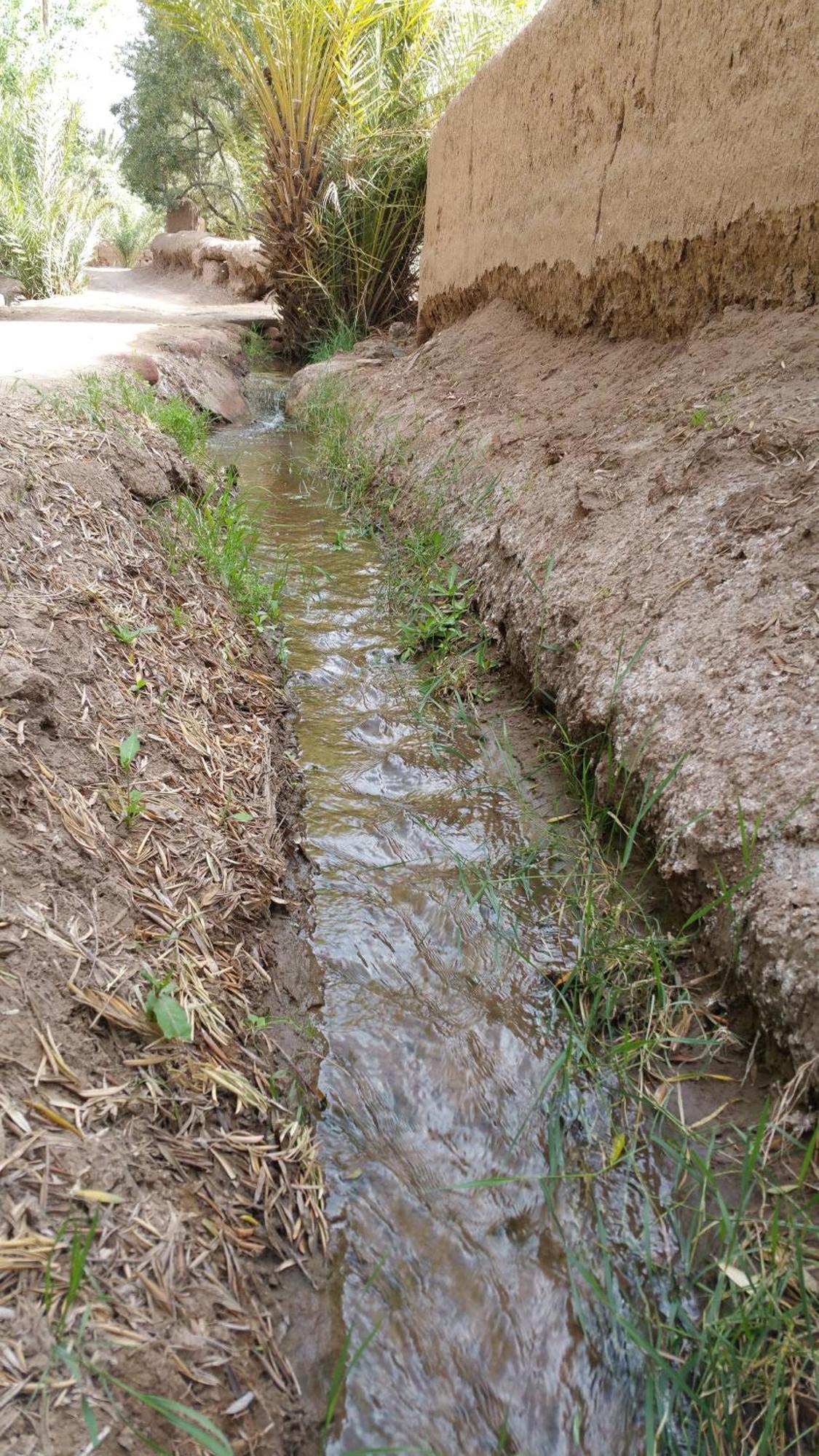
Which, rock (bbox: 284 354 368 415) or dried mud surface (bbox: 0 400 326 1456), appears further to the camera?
rock (bbox: 284 354 368 415)

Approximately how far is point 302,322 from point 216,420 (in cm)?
352

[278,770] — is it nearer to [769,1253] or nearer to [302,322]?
[769,1253]

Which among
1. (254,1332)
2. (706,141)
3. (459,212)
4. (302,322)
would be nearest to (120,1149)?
(254,1332)

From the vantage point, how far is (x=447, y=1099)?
1.58 m

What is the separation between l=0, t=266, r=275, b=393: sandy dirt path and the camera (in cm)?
513

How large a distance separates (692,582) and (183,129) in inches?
811

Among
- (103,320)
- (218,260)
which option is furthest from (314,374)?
(218,260)

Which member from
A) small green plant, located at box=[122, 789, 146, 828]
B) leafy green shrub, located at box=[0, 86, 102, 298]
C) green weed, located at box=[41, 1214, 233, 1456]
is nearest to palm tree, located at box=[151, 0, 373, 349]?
leafy green shrub, located at box=[0, 86, 102, 298]

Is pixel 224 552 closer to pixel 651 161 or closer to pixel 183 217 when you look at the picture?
pixel 651 161

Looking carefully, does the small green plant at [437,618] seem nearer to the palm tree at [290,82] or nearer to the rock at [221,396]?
the rock at [221,396]

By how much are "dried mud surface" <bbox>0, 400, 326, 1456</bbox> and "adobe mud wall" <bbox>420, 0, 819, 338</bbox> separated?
2216 millimetres

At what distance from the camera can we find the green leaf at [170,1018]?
1.36 metres

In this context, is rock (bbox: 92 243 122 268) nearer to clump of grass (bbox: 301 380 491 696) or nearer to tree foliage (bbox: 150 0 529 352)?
tree foliage (bbox: 150 0 529 352)

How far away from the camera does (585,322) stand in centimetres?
412
